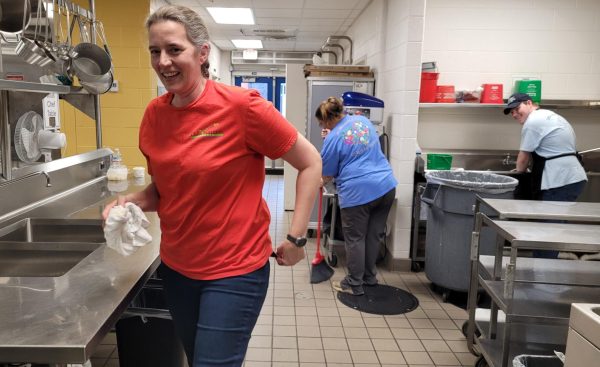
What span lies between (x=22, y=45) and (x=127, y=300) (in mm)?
1550

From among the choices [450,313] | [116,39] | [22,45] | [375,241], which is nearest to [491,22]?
[375,241]

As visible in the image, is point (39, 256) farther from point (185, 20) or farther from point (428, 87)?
point (428, 87)

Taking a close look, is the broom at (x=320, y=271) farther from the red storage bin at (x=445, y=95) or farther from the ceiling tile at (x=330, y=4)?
the ceiling tile at (x=330, y=4)

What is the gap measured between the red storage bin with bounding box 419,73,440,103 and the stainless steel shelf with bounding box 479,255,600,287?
2.04 metres

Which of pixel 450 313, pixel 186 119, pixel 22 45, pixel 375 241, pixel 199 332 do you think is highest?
pixel 22 45

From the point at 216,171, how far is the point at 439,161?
352 cm

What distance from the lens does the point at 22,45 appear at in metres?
2.19

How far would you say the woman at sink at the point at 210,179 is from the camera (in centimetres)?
134

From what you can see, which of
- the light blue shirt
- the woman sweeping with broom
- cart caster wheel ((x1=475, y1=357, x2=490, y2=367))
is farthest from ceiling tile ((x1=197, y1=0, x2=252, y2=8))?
cart caster wheel ((x1=475, y1=357, x2=490, y2=367))

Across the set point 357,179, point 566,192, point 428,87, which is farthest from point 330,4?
point 566,192

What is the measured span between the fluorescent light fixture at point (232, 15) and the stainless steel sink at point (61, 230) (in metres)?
4.46

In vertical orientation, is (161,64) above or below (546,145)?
above

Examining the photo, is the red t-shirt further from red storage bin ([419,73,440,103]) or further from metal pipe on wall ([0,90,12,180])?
red storage bin ([419,73,440,103])

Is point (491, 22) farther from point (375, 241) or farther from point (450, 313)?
point (450, 313)
